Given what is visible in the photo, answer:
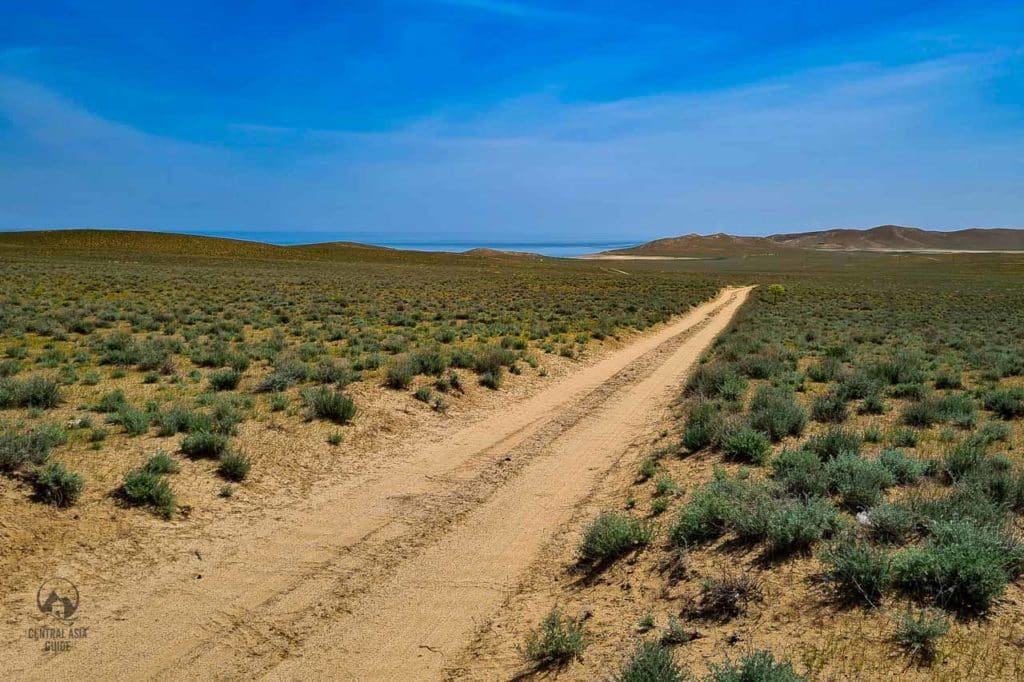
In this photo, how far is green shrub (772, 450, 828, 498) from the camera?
248 inches

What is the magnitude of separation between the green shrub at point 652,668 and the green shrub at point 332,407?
6954mm

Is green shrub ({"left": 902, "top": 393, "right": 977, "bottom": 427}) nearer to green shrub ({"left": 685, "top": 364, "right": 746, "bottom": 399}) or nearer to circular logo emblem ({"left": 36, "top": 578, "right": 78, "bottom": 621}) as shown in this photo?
green shrub ({"left": 685, "top": 364, "right": 746, "bottom": 399})

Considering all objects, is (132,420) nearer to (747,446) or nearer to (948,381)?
(747,446)

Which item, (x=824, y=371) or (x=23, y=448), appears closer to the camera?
(x=23, y=448)

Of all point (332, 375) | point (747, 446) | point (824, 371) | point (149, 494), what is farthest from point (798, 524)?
point (824, 371)

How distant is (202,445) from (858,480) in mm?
7883

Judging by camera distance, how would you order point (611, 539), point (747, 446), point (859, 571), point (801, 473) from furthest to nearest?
point (747, 446)
point (801, 473)
point (611, 539)
point (859, 571)

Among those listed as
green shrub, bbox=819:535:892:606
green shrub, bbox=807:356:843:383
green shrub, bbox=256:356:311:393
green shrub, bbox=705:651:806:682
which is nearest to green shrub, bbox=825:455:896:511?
green shrub, bbox=819:535:892:606

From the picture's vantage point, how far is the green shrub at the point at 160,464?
7309 mm

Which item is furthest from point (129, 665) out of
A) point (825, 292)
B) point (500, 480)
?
point (825, 292)

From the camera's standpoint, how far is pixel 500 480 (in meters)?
8.33

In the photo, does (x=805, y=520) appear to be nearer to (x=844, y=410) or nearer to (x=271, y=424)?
(x=844, y=410)

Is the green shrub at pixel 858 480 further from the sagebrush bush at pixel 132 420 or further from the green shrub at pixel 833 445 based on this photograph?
the sagebrush bush at pixel 132 420

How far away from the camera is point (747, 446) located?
26.3ft
